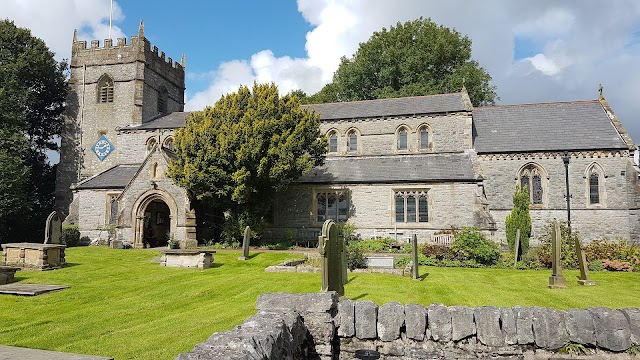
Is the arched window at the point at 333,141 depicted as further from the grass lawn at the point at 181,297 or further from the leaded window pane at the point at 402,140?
the grass lawn at the point at 181,297

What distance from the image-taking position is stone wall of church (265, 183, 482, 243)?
76.9 feet

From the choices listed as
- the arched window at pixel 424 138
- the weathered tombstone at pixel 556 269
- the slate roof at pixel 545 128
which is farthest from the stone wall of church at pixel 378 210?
the weathered tombstone at pixel 556 269

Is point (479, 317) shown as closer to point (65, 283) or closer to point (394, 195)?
point (65, 283)

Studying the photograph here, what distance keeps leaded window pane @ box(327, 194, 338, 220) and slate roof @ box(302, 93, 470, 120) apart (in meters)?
6.40

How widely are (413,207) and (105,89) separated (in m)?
28.0

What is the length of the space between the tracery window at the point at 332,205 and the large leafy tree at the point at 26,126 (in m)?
21.6

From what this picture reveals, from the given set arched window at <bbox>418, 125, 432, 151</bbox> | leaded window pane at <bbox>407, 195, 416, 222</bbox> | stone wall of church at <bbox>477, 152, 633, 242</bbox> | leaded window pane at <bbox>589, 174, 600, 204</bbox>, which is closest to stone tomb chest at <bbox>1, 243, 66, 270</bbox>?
leaded window pane at <bbox>407, 195, 416, 222</bbox>

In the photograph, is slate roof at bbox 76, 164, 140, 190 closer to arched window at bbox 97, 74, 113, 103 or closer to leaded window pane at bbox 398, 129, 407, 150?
arched window at bbox 97, 74, 113, 103

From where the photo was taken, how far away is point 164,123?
32.6 metres

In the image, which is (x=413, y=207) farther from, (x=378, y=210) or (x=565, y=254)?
(x=565, y=254)

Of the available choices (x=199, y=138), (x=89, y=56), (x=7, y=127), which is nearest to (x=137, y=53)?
(x=89, y=56)

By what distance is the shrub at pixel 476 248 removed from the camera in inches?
677

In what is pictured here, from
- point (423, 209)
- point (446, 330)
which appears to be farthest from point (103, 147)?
point (446, 330)

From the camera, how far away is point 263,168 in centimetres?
2205
